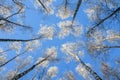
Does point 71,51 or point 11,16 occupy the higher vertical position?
point 11,16

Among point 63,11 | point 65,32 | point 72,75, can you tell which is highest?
point 63,11

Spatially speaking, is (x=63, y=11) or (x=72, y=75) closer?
(x=63, y=11)

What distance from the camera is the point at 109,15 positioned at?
1376cm

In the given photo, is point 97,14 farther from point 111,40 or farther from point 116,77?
point 116,77

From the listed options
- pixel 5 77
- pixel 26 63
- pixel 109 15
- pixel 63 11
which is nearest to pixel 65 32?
pixel 63 11

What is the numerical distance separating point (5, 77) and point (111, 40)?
6780 millimetres

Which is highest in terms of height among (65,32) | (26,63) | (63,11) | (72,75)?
(63,11)

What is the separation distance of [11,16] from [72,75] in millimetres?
6672

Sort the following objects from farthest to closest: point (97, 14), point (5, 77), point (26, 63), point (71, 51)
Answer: point (71, 51) → point (26, 63) → point (5, 77) → point (97, 14)

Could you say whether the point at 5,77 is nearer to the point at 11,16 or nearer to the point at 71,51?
the point at 11,16

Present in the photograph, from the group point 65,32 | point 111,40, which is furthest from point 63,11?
point 111,40

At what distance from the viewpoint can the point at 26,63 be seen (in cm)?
1991

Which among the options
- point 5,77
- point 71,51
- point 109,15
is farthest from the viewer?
point 71,51

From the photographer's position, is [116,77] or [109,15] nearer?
[109,15]
